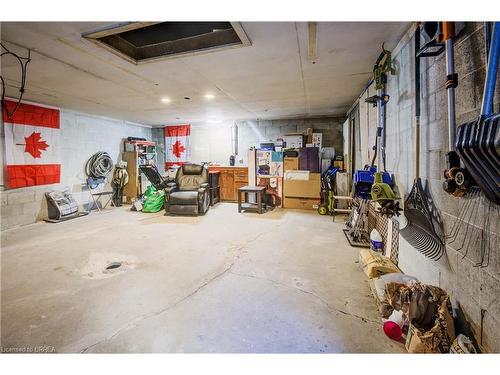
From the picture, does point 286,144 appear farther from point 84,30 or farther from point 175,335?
point 175,335

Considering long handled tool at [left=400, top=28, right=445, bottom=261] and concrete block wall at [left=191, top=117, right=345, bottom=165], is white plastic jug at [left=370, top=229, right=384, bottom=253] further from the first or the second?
concrete block wall at [left=191, top=117, right=345, bottom=165]

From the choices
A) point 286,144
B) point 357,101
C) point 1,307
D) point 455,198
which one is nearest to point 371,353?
point 455,198

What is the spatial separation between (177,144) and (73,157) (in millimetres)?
2972

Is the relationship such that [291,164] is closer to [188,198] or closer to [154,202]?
[188,198]

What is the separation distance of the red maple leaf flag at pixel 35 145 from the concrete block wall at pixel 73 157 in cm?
38

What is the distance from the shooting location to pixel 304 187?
5629mm

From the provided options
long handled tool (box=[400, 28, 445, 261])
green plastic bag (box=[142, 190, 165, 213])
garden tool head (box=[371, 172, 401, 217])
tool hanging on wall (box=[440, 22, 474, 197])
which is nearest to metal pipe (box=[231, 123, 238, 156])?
green plastic bag (box=[142, 190, 165, 213])

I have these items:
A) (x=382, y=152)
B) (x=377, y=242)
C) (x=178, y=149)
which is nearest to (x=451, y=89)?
(x=382, y=152)

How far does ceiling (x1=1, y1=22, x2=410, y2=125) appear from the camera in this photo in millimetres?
2123

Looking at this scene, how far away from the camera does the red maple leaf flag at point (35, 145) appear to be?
4621 mm

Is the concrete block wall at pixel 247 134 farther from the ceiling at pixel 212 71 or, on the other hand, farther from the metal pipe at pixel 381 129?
the metal pipe at pixel 381 129

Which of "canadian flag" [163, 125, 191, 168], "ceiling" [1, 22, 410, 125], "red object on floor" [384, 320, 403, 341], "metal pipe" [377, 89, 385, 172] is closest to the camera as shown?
"red object on floor" [384, 320, 403, 341]

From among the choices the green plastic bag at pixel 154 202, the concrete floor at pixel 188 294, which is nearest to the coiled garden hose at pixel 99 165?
the green plastic bag at pixel 154 202
